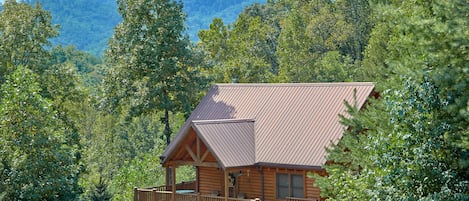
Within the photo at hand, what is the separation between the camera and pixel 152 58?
41000 millimetres

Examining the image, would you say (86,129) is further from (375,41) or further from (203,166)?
(203,166)

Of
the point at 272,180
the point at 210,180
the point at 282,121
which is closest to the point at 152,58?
the point at 210,180

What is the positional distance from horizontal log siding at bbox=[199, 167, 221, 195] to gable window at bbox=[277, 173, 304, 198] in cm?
298

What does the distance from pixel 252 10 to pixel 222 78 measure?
36.3 metres

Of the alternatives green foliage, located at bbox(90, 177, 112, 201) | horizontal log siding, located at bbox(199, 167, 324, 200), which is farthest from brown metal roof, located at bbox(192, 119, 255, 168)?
green foliage, located at bbox(90, 177, 112, 201)

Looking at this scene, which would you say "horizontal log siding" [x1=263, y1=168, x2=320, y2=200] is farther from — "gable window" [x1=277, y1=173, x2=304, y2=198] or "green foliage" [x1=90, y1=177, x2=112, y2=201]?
"green foliage" [x1=90, y1=177, x2=112, y2=201]

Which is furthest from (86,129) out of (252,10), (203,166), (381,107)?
(381,107)

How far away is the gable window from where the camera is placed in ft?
102

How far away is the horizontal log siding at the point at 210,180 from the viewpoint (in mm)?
33812

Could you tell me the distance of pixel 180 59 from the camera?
41.6 metres

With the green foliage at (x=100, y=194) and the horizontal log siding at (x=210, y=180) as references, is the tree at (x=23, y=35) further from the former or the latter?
the horizontal log siding at (x=210, y=180)

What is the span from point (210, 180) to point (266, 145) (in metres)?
3.28

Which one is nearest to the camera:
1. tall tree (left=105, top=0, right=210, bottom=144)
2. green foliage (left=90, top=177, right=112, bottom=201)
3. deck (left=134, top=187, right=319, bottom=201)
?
deck (left=134, top=187, right=319, bottom=201)

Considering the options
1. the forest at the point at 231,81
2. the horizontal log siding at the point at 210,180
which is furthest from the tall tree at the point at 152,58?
the horizontal log siding at the point at 210,180
